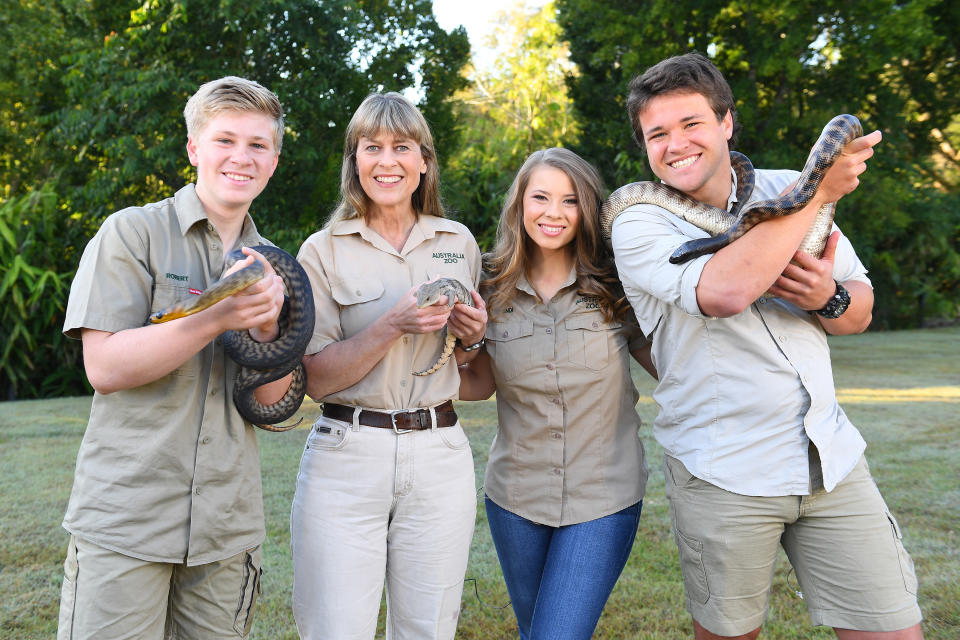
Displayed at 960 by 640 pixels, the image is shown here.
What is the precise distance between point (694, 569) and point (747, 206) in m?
1.44

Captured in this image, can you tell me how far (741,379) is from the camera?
9.45 ft

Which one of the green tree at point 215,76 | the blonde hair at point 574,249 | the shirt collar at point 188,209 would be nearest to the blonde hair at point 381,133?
the blonde hair at point 574,249

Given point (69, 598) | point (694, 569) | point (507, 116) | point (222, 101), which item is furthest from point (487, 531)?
point (507, 116)

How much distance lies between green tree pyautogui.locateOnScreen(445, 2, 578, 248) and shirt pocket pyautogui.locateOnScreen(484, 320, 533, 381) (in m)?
1.05

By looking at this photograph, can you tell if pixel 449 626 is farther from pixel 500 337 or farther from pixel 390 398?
pixel 500 337

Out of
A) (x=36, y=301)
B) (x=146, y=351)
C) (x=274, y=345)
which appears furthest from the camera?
(x=36, y=301)

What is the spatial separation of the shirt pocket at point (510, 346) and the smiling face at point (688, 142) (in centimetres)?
97

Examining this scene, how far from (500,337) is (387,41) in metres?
15.7

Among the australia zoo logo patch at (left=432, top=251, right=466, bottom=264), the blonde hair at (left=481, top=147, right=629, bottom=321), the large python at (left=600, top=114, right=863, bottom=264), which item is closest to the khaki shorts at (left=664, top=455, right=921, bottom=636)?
the large python at (left=600, top=114, right=863, bottom=264)

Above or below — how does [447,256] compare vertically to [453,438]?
above

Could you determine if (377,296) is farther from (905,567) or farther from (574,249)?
(905,567)

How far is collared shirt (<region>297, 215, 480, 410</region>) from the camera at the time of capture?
3088mm

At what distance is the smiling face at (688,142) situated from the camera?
309 centimetres

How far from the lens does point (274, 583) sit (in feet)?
17.3
